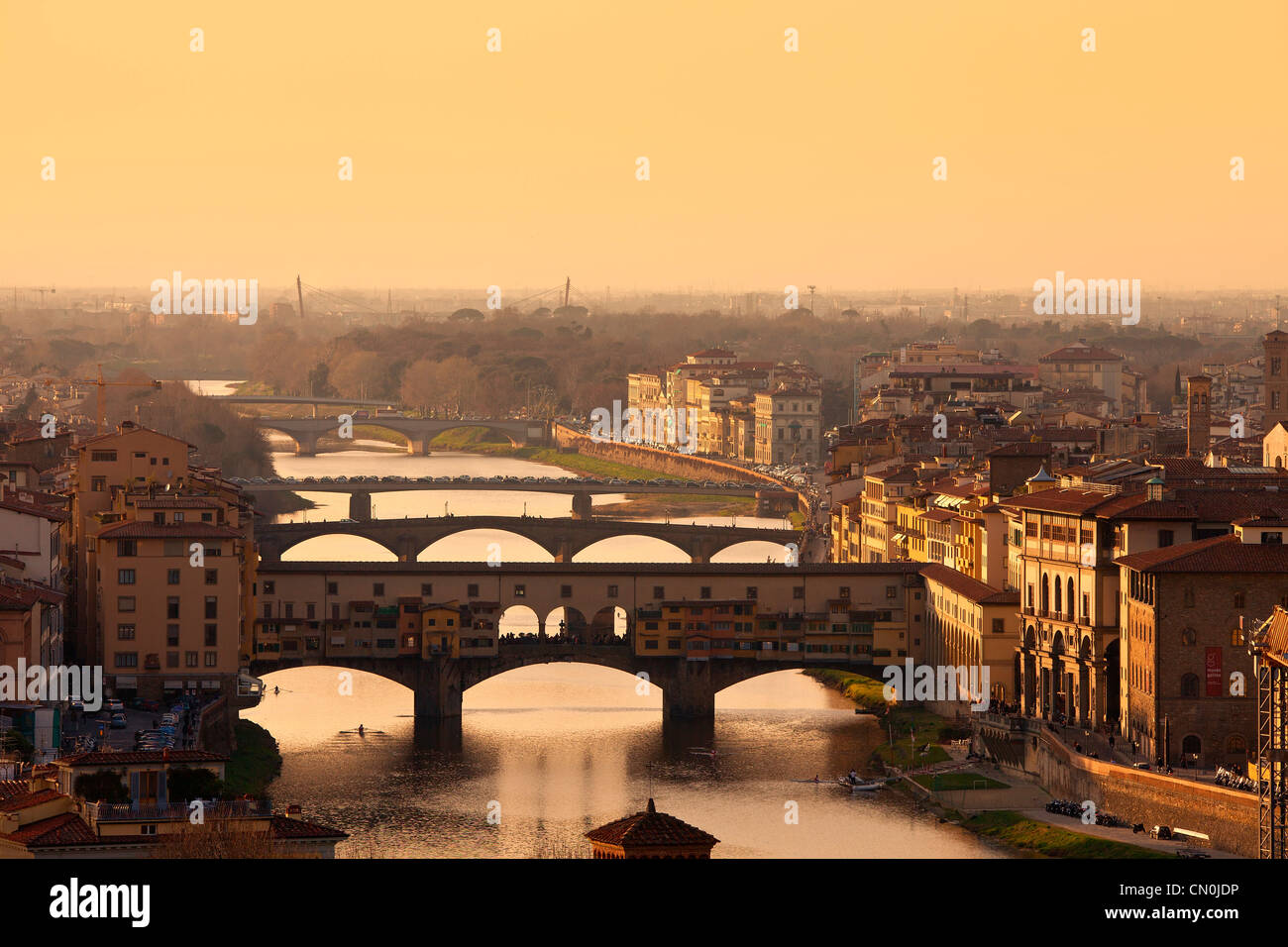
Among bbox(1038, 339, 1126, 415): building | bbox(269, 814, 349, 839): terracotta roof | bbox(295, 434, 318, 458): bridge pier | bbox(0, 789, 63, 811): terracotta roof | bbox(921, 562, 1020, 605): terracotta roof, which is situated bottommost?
bbox(269, 814, 349, 839): terracotta roof

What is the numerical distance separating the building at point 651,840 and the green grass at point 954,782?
11.4 meters

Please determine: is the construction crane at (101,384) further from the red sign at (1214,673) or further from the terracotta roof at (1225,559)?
the red sign at (1214,673)

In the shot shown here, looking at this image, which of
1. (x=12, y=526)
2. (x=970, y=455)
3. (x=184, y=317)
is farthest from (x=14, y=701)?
(x=184, y=317)

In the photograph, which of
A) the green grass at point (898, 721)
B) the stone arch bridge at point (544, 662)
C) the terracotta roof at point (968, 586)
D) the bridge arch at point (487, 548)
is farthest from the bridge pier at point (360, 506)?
the stone arch bridge at point (544, 662)

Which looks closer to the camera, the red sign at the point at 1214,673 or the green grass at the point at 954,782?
the red sign at the point at 1214,673

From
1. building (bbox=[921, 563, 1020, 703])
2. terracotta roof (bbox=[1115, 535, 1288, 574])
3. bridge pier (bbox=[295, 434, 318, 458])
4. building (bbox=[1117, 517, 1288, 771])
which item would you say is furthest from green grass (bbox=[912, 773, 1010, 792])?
bridge pier (bbox=[295, 434, 318, 458])

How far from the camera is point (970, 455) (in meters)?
39.6

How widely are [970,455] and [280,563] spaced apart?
14.7 m

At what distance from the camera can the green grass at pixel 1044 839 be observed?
59.0ft

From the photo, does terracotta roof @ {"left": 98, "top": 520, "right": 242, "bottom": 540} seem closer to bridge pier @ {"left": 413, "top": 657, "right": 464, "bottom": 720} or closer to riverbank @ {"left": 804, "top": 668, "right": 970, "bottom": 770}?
bridge pier @ {"left": 413, "top": 657, "right": 464, "bottom": 720}

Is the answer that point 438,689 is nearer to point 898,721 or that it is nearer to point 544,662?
point 544,662

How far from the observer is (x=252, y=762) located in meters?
22.4

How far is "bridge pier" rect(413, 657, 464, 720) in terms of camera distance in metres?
26.9

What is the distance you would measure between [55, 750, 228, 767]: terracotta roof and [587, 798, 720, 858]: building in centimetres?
519
